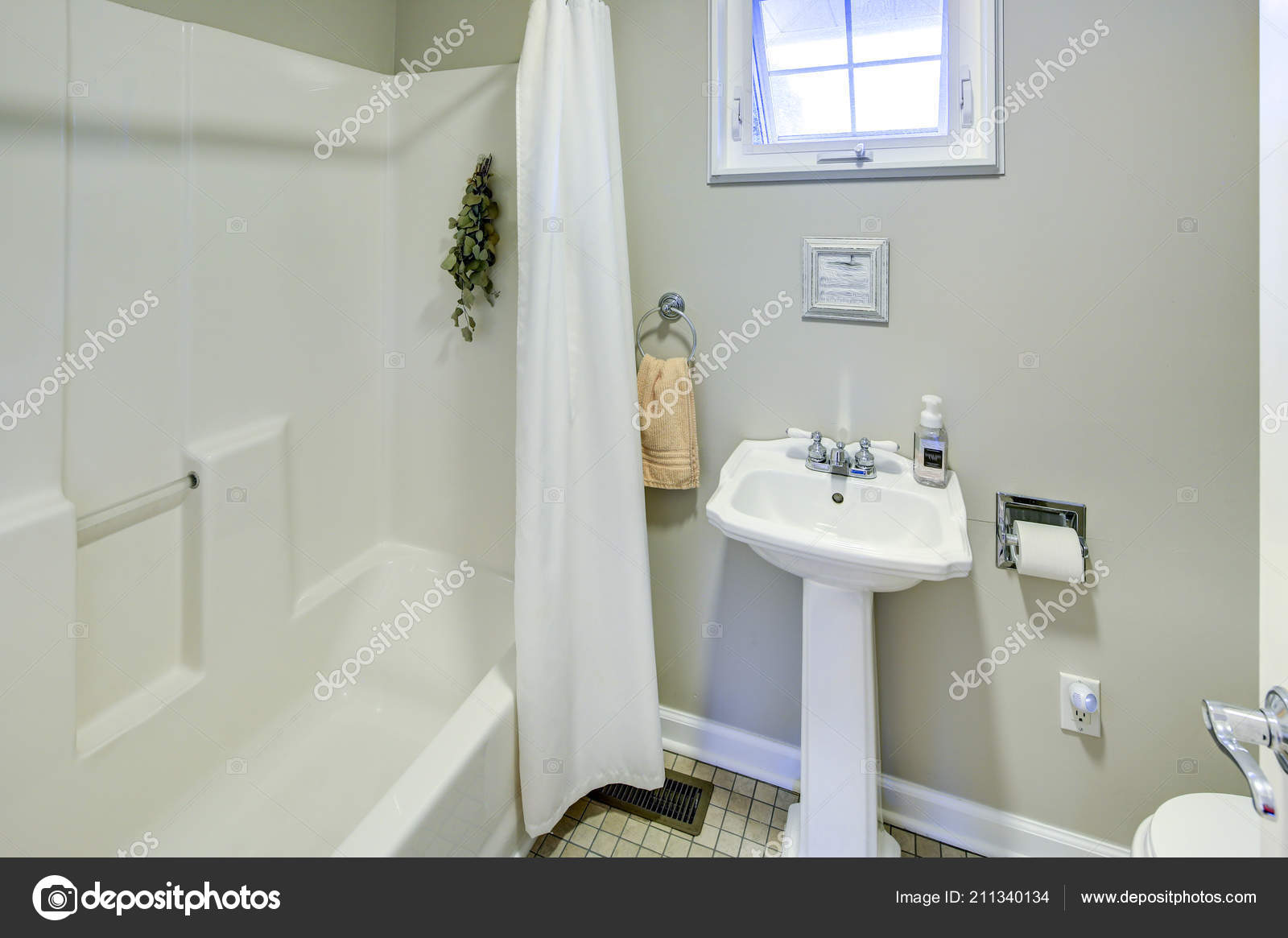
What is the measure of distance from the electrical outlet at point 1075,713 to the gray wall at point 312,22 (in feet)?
7.94

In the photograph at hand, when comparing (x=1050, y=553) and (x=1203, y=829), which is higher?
(x=1050, y=553)

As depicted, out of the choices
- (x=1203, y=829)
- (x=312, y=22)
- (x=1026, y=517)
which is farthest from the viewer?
(x=312, y=22)

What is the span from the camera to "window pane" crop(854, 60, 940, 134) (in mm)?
1366

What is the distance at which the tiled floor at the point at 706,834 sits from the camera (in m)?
1.51

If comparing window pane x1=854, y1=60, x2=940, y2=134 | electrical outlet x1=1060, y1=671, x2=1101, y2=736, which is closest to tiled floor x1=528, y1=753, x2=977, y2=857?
electrical outlet x1=1060, y1=671, x2=1101, y2=736

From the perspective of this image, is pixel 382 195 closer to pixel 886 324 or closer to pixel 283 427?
pixel 283 427

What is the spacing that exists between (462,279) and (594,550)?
0.86 m

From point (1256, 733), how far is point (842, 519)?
832 millimetres

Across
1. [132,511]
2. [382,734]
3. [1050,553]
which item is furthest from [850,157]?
[382,734]

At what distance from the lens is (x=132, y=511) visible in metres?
1.33

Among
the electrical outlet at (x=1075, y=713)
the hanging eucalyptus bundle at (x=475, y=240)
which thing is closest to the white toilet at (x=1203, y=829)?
the electrical outlet at (x=1075, y=713)

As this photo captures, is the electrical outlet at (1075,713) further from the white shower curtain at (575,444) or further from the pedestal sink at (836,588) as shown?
the white shower curtain at (575,444)
